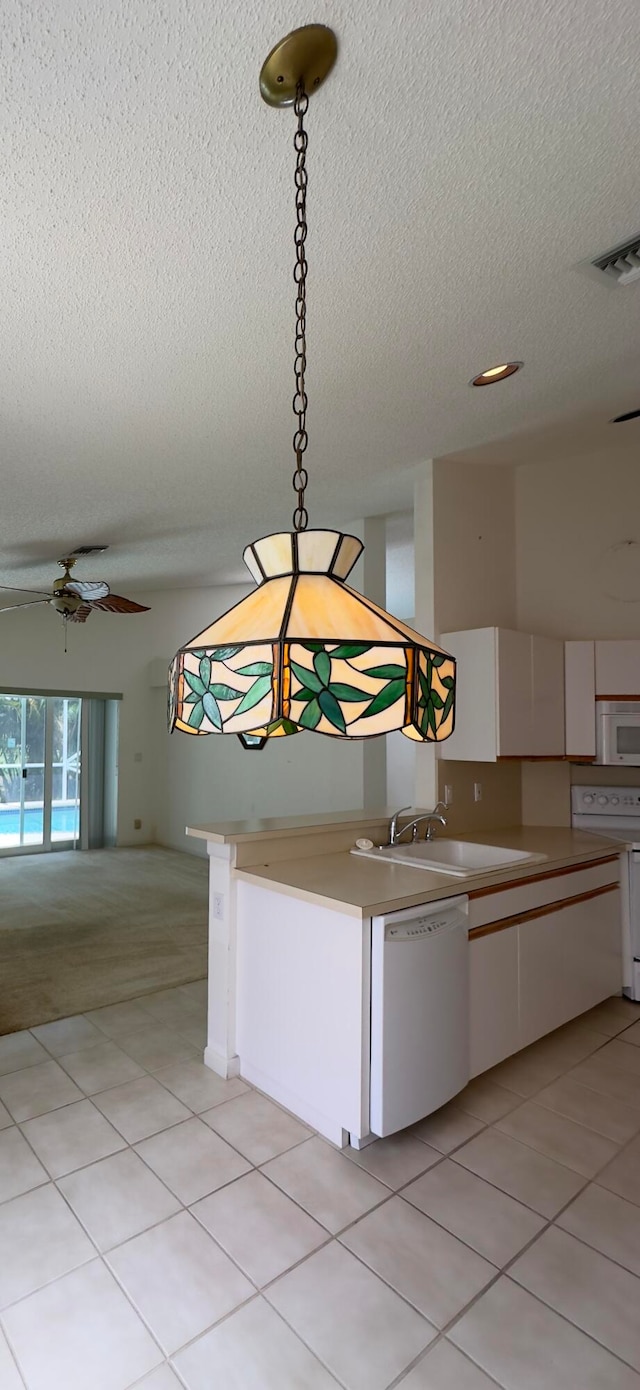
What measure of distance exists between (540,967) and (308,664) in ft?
8.17

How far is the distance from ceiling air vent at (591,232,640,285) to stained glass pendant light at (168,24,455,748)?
66.3 inches

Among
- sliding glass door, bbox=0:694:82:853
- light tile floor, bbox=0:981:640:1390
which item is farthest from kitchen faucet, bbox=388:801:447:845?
sliding glass door, bbox=0:694:82:853

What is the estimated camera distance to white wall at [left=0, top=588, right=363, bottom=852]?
646 centimetres

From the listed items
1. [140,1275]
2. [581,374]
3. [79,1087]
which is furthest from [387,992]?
[581,374]

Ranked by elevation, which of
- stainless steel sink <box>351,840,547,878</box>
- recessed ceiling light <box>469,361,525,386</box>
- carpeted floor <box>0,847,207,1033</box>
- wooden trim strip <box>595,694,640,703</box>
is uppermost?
recessed ceiling light <box>469,361,525,386</box>

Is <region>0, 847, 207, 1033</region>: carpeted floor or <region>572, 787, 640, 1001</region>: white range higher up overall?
<region>572, 787, 640, 1001</region>: white range

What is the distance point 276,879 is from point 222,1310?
119cm

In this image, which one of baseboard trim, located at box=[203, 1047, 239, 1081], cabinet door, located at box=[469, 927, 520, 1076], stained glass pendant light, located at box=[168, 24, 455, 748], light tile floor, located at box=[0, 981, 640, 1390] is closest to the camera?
stained glass pendant light, located at box=[168, 24, 455, 748]

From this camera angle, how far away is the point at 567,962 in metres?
2.99

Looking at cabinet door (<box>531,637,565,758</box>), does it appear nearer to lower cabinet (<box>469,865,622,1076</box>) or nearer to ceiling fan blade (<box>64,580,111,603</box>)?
lower cabinet (<box>469,865,622,1076</box>)

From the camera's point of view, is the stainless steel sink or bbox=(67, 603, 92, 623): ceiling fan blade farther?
bbox=(67, 603, 92, 623): ceiling fan blade

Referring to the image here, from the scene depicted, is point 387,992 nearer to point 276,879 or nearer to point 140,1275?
point 276,879

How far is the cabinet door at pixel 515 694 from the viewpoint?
133 inches

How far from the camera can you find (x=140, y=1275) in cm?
171
